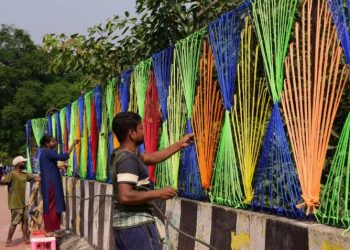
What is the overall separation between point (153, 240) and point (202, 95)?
1.20 m

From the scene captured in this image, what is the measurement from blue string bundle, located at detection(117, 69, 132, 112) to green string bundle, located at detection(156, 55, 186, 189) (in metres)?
1.28

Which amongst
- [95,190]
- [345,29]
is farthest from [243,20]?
[95,190]

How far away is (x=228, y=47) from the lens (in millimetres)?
3531

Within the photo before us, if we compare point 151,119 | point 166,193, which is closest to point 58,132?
point 151,119

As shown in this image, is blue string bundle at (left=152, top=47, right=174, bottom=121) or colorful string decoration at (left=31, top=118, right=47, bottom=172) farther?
colorful string decoration at (left=31, top=118, right=47, bottom=172)

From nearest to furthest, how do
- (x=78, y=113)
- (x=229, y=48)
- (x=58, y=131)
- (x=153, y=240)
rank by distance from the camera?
(x=153, y=240), (x=229, y=48), (x=78, y=113), (x=58, y=131)

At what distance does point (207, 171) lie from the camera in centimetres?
380

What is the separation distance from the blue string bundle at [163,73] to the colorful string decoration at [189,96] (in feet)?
0.89

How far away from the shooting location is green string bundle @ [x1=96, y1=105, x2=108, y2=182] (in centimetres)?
677

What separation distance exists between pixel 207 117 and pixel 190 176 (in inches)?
20.7

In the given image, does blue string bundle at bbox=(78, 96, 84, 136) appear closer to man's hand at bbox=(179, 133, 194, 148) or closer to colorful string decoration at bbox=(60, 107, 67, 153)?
colorful string decoration at bbox=(60, 107, 67, 153)

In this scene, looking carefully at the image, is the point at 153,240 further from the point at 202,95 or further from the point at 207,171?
the point at 202,95

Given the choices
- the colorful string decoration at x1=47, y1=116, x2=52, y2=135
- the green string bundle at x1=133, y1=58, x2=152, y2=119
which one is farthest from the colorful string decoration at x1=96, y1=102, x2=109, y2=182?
the colorful string decoration at x1=47, y1=116, x2=52, y2=135

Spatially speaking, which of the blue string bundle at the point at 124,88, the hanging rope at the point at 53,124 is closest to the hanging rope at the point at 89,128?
the blue string bundle at the point at 124,88
